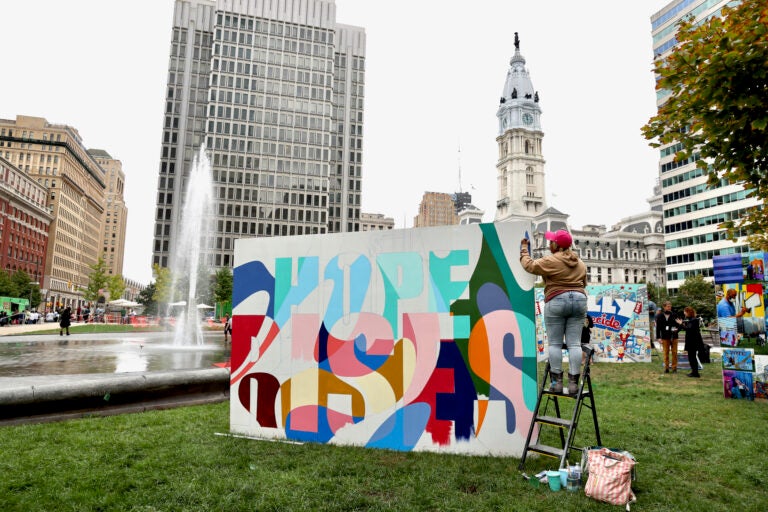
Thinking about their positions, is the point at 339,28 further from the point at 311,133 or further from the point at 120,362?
the point at 120,362

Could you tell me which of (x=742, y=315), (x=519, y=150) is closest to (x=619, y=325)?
(x=742, y=315)

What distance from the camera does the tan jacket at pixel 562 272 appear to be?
17.0 feet

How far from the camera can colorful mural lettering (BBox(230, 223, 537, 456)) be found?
5672 millimetres

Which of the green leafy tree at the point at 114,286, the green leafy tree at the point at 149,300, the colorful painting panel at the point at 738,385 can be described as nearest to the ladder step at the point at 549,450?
the colorful painting panel at the point at 738,385

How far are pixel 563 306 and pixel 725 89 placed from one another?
345cm

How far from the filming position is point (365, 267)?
648 centimetres

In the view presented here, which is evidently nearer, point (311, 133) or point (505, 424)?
point (505, 424)

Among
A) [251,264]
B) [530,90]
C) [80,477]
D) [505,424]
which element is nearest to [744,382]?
[505,424]

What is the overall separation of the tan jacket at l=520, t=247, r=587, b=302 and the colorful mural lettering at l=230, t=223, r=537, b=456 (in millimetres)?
421

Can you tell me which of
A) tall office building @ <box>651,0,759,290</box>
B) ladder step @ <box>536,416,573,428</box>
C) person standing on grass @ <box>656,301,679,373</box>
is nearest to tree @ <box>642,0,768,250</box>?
ladder step @ <box>536,416,573,428</box>

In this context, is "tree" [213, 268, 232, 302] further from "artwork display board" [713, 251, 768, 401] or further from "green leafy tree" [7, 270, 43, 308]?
"artwork display board" [713, 251, 768, 401]

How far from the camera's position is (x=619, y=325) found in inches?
671

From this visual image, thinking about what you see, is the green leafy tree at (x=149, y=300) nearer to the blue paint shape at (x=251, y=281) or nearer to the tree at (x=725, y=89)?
the blue paint shape at (x=251, y=281)

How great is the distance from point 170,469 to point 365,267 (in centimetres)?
336
